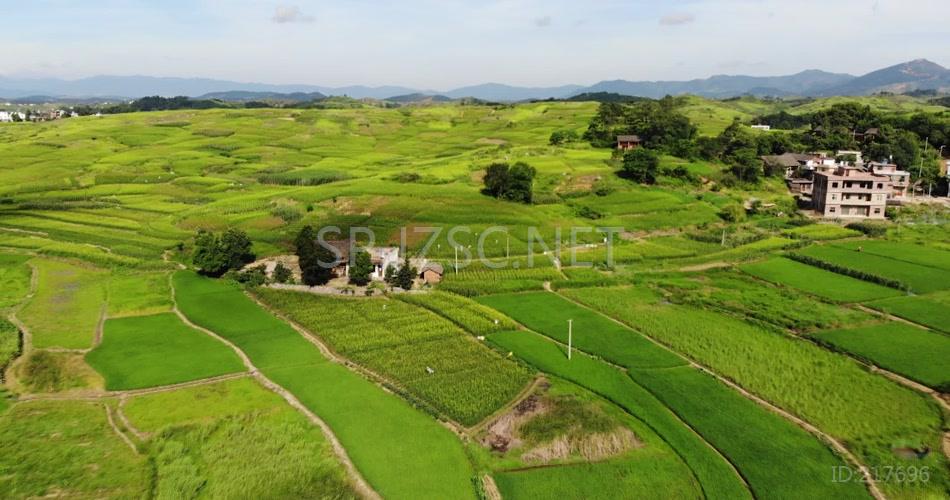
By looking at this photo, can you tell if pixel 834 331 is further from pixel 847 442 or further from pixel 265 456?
pixel 265 456

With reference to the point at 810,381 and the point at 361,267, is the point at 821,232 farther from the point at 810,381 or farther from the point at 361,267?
→ the point at 361,267

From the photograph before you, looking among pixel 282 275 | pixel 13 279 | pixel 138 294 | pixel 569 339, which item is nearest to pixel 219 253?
pixel 282 275

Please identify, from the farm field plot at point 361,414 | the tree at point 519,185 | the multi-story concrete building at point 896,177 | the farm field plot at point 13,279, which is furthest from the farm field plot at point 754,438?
the multi-story concrete building at point 896,177

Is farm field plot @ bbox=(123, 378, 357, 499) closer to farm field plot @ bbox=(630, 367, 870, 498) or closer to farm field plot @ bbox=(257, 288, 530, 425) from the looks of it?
farm field plot @ bbox=(257, 288, 530, 425)

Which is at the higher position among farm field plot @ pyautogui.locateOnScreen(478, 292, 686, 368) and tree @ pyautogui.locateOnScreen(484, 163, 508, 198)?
tree @ pyautogui.locateOnScreen(484, 163, 508, 198)

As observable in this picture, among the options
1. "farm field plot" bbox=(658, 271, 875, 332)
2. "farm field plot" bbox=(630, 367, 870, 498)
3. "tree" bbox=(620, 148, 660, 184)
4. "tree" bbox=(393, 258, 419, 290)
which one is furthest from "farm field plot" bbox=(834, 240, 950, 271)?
"tree" bbox=(393, 258, 419, 290)

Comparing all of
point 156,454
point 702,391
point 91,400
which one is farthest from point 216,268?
point 702,391
